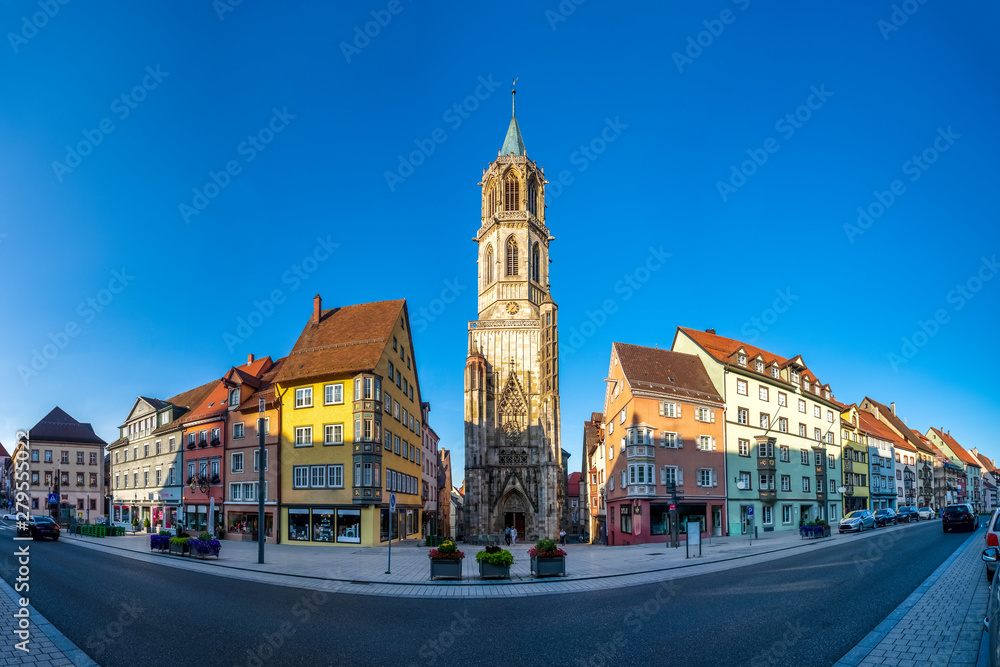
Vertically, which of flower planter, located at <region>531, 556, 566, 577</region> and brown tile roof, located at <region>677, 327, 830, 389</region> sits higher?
brown tile roof, located at <region>677, 327, 830, 389</region>

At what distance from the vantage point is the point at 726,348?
63.4 metres

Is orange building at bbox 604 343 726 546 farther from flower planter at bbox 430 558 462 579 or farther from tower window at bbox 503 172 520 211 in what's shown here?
flower planter at bbox 430 558 462 579

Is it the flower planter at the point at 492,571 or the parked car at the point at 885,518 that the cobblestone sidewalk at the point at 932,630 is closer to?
the flower planter at the point at 492,571

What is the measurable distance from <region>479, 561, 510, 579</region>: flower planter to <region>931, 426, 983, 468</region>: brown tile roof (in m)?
139

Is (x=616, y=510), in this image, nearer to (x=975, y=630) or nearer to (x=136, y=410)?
(x=975, y=630)

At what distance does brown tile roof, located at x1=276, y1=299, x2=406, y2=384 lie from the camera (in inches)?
1821

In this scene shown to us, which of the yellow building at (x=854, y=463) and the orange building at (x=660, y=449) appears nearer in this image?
the orange building at (x=660, y=449)

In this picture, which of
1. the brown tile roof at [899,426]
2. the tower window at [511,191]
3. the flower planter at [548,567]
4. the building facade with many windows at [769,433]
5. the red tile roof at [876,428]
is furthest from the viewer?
the brown tile roof at [899,426]

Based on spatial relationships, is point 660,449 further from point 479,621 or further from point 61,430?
point 61,430

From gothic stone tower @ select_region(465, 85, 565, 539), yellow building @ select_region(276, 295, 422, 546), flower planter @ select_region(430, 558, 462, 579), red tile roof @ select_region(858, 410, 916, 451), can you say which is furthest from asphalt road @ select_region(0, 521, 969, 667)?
red tile roof @ select_region(858, 410, 916, 451)

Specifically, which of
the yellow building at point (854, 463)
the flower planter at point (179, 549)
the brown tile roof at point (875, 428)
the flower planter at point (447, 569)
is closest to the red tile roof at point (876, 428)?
the brown tile roof at point (875, 428)

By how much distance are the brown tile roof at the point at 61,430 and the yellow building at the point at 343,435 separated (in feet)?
220

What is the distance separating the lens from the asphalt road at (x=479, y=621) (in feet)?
37.0

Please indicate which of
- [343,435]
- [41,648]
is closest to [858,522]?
[343,435]
